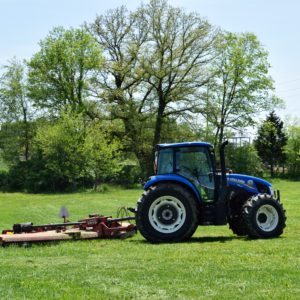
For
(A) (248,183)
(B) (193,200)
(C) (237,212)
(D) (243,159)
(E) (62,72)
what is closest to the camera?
(B) (193,200)

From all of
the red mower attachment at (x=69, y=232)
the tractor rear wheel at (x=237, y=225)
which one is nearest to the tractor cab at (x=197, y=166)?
the tractor rear wheel at (x=237, y=225)

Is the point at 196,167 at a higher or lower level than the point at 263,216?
higher

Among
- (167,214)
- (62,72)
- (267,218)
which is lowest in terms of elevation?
(267,218)

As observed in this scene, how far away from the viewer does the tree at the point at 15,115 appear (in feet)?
173

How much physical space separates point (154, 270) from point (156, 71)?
40634mm

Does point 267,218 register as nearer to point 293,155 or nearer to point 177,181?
point 177,181

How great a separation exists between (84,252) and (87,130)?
1412 inches

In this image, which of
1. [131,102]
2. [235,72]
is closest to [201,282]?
[131,102]

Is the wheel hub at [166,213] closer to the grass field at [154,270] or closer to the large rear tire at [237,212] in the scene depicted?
the grass field at [154,270]

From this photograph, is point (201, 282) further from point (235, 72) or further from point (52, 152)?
point (235, 72)

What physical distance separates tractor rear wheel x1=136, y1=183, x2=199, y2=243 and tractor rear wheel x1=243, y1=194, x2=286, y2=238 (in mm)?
1132

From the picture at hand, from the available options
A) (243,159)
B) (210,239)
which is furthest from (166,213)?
(243,159)

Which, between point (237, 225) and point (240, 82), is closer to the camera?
point (237, 225)

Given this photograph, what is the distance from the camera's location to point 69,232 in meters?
11.3
